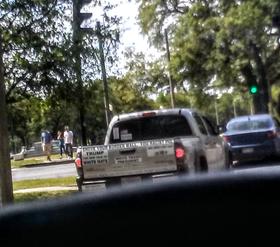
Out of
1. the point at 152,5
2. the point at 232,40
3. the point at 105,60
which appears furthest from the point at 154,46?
the point at 105,60

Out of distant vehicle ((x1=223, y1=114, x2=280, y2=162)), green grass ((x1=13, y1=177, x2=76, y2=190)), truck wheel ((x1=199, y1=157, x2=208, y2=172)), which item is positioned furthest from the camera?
distant vehicle ((x1=223, y1=114, x2=280, y2=162))

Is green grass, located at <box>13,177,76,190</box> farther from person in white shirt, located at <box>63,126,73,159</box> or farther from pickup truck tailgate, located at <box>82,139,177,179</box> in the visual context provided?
person in white shirt, located at <box>63,126,73,159</box>

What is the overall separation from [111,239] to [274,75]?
4317cm

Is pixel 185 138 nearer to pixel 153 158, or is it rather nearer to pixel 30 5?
pixel 153 158

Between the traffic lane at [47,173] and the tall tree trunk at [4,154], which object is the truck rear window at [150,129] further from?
the traffic lane at [47,173]

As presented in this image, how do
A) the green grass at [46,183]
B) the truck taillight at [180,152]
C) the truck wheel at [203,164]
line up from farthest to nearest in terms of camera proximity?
1. the green grass at [46,183]
2. the truck wheel at [203,164]
3. the truck taillight at [180,152]

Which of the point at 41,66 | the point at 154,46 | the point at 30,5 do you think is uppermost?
the point at 154,46

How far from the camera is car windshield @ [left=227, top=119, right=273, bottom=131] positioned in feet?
68.4

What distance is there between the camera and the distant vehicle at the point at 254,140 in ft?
66.5

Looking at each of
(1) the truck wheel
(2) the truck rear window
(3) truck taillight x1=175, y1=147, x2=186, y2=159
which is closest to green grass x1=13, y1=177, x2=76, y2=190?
(2) the truck rear window

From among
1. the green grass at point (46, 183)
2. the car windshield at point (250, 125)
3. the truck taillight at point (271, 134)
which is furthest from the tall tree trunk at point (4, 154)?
the car windshield at point (250, 125)

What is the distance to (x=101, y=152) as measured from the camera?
11.6 metres

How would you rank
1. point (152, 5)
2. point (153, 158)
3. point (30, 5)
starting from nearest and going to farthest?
point (153, 158) < point (30, 5) < point (152, 5)

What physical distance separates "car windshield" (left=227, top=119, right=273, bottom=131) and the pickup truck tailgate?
9.78 metres
